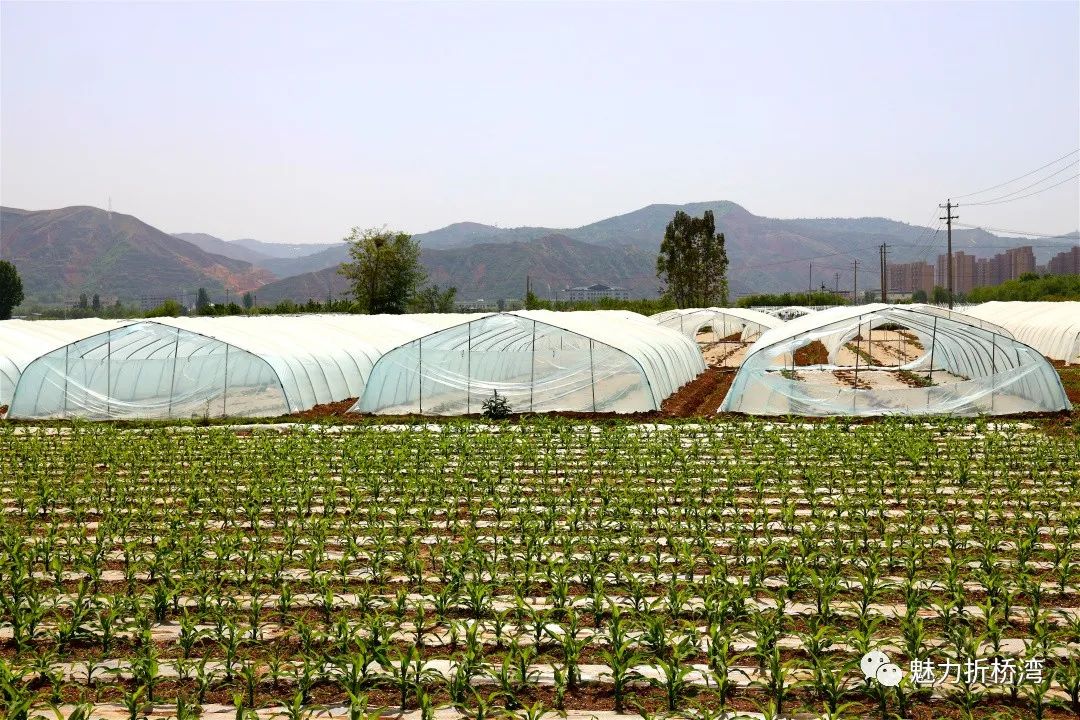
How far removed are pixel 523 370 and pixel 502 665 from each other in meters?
16.7

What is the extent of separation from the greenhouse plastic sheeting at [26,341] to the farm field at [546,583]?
36.5 ft

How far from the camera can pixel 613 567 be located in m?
8.66

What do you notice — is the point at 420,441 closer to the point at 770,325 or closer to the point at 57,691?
the point at 57,691

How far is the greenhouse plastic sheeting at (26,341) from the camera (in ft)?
79.8

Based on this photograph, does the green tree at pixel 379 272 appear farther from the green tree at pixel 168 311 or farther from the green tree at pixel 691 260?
the green tree at pixel 691 260

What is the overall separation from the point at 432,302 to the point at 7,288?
103 feet

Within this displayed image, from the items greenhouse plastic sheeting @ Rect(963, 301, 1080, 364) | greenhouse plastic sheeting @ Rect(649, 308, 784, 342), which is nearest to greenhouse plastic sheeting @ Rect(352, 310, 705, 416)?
greenhouse plastic sheeting @ Rect(963, 301, 1080, 364)

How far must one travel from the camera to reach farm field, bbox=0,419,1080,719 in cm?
622

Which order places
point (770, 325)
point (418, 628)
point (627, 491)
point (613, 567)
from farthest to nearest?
1. point (770, 325)
2. point (627, 491)
3. point (613, 567)
4. point (418, 628)

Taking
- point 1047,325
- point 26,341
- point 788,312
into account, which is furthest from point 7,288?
point 1047,325

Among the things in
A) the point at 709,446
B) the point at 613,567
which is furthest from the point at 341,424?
the point at 613,567

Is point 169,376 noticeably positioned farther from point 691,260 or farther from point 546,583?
point 691,260

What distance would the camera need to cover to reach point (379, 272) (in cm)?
5925

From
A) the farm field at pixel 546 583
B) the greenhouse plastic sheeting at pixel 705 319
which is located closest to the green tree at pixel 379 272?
the greenhouse plastic sheeting at pixel 705 319
